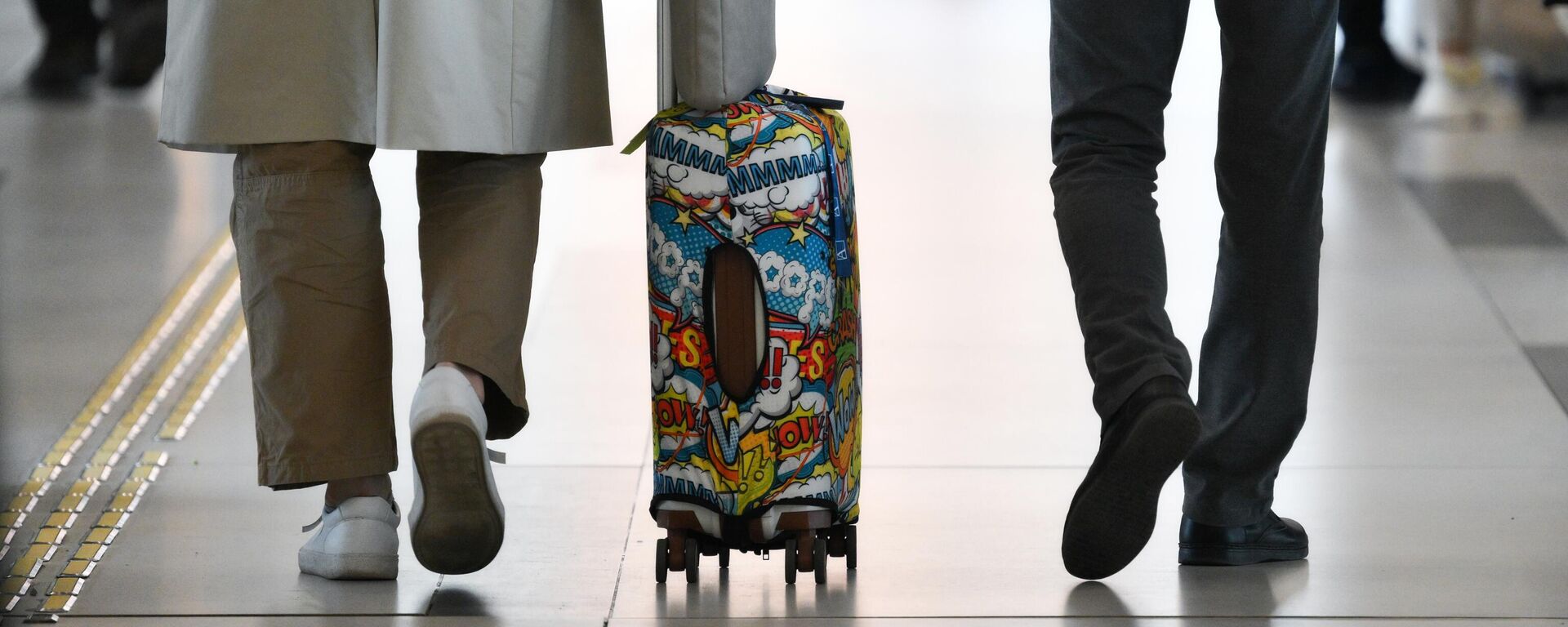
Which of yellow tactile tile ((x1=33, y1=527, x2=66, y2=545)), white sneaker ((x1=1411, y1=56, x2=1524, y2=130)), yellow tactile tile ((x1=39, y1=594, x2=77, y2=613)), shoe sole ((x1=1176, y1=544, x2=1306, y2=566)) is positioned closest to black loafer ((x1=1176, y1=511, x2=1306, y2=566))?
shoe sole ((x1=1176, y1=544, x2=1306, y2=566))

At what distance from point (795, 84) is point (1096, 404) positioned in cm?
444

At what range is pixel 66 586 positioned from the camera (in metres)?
2.24

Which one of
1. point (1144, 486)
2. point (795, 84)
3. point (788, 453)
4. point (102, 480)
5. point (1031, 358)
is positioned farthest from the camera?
point (795, 84)

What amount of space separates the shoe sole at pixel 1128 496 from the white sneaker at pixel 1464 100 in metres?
4.44

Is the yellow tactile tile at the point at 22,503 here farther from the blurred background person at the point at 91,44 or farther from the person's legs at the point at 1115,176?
the blurred background person at the point at 91,44

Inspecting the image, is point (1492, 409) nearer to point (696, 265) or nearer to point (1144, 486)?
point (1144, 486)

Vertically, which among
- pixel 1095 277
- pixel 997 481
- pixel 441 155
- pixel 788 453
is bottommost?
pixel 997 481

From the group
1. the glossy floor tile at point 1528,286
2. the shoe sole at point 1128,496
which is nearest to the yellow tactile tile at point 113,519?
the shoe sole at point 1128,496

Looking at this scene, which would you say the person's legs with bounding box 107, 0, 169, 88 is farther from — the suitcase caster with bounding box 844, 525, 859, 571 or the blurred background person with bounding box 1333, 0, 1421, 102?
the suitcase caster with bounding box 844, 525, 859, 571

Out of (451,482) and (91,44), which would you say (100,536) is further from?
(91,44)

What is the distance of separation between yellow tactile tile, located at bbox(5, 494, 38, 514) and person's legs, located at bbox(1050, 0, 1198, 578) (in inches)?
A: 60.9

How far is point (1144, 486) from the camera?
78.7 inches

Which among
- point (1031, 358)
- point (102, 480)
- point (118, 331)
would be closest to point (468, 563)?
point (102, 480)

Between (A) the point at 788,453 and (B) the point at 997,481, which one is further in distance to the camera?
(B) the point at 997,481
